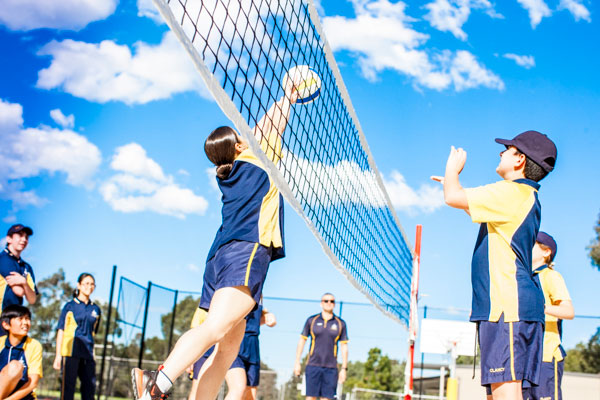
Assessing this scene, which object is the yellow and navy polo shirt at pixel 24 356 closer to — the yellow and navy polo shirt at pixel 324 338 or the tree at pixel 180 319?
the yellow and navy polo shirt at pixel 324 338

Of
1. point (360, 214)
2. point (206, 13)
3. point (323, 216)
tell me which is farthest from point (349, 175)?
point (206, 13)

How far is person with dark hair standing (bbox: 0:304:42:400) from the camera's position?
5953mm

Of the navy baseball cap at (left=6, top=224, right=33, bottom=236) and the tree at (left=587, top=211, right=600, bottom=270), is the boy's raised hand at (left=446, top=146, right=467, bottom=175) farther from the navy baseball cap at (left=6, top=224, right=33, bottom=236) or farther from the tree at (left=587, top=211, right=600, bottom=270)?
the tree at (left=587, top=211, right=600, bottom=270)

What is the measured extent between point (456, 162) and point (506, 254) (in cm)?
52

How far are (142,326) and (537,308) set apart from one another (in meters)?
9.81

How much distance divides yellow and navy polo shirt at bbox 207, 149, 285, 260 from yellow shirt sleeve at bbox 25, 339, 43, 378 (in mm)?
3391

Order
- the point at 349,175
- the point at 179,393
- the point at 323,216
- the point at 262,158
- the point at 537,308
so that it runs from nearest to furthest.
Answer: the point at 537,308
the point at 262,158
the point at 323,216
the point at 349,175
the point at 179,393

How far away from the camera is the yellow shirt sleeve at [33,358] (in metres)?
6.19

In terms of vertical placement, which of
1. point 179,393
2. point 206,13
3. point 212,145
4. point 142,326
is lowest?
point 179,393

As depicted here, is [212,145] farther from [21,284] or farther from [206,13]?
[21,284]

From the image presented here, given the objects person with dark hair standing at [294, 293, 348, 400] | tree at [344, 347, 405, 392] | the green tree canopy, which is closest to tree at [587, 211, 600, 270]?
the green tree canopy

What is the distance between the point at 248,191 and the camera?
361 cm

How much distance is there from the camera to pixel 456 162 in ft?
10.7

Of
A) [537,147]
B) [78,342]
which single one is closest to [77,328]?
[78,342]
